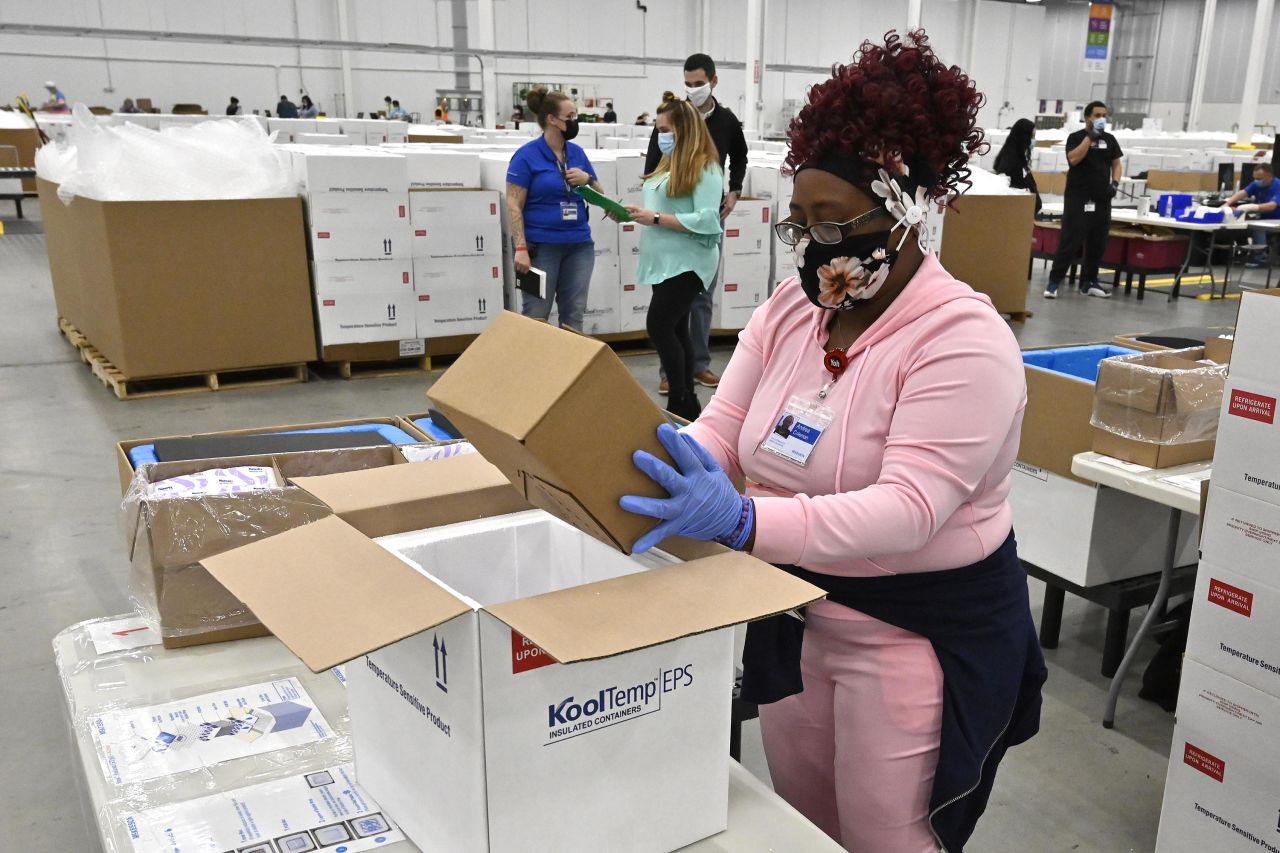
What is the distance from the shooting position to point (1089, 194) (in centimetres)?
855

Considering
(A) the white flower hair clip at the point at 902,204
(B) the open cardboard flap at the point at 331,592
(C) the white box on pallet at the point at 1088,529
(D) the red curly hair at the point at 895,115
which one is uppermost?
(D) the red curly hair at the point at 895,115

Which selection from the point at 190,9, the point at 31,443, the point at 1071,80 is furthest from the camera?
the point at 1071,80

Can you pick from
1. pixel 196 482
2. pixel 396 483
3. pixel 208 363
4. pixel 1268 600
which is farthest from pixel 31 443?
pixel 1268 600

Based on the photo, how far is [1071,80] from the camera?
94.4ft

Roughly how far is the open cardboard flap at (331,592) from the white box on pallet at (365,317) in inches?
186

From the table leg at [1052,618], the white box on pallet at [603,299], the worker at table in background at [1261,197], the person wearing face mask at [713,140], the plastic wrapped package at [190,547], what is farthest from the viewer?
the worker at table in background at [1261,197]

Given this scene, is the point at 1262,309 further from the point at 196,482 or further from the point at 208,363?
the point at 208,363

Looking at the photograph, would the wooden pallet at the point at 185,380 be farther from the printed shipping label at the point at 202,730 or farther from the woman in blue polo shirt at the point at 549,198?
the printed shipping label at the point at 202,730

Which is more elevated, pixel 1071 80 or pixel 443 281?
pixel 1071 80

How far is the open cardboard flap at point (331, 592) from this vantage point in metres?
0.91

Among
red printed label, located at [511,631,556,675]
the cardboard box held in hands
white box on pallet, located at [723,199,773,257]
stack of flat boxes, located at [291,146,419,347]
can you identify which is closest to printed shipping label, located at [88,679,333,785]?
the cardboard box held in hands

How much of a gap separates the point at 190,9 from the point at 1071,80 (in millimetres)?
22987

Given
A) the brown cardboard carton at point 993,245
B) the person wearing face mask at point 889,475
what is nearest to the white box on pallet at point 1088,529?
the person wearing face mask at point 889,475

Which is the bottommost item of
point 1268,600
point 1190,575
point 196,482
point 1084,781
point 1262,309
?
point 1084,781
